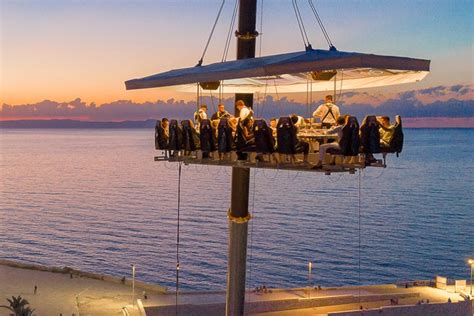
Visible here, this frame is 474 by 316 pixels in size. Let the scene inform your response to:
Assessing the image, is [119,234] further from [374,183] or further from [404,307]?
[374,183]

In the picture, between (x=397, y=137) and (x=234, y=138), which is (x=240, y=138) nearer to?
(x=234, y=138)

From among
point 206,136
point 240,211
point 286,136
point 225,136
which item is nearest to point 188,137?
point 206,136

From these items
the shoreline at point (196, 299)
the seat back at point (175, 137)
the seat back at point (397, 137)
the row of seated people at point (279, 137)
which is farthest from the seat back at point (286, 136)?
the shoreline at point (196, 299)

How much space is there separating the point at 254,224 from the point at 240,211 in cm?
6017

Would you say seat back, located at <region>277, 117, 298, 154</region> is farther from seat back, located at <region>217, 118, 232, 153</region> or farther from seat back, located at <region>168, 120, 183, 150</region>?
seat back, located at <region>168, 120, 183, 150</region>

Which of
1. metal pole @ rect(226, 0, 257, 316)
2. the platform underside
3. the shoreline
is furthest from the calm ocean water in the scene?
the platform underside

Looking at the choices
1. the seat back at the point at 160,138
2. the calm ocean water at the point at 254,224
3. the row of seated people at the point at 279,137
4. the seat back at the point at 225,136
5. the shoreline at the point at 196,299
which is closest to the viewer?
the row of seated people at the point at 279,137

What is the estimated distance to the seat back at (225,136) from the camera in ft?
47.7

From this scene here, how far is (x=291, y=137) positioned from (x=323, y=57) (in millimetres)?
1801

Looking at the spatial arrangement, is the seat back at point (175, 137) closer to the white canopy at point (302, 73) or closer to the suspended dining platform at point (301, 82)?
the suspended dining platform at point (301, 82)

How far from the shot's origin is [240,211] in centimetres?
1681

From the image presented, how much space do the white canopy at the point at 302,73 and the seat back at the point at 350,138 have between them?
101 centimetres

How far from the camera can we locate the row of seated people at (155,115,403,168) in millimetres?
12789

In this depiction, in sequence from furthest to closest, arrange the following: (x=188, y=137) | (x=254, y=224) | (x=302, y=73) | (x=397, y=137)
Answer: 1. (x=254, y=224)
2. (x=188, y=137)
3. (x=302, y=73)
4. (x=397, y=137)
